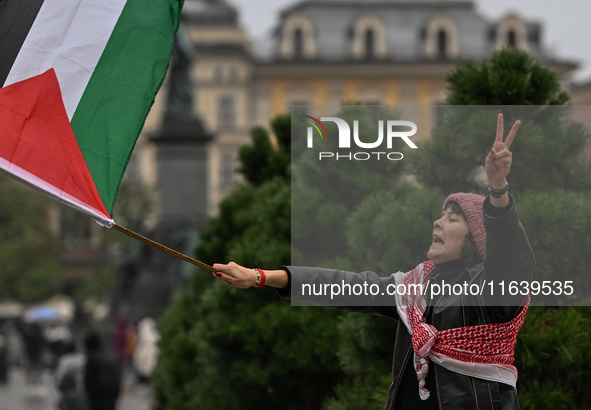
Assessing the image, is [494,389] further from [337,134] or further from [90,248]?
[90,248]

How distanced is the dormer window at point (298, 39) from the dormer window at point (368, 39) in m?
2.40

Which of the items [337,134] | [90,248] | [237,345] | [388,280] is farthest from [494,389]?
[90,248]

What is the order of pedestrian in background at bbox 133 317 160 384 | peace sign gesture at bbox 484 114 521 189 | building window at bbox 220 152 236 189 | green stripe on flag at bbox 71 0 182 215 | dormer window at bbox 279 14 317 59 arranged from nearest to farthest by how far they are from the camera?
peace sign gesture at bbox 484 114 521 189
green stripe on flag at bbox 71 0 182 215
pedestrian in background at bbox 133 317 160 384
dormer window at bbox 279 14 317 59
building window at bbox 220 152 236 189

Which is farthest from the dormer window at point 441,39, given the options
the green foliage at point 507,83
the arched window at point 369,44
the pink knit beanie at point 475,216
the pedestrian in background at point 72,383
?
the pink knit beanie at point 475,216

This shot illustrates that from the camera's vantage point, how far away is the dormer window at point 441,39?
54.8 meters

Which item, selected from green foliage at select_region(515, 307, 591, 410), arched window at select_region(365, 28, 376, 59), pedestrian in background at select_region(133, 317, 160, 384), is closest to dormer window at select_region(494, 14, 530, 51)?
arched window at select_region(365, 28, 376, 59)

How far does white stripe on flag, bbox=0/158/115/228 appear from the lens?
367cm

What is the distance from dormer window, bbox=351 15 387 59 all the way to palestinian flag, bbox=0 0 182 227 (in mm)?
51376

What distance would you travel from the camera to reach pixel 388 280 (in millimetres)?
3555

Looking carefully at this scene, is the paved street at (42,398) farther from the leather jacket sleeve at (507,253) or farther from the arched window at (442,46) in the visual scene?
the arched window at (442,46)

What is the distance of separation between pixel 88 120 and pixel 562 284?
6.56ft

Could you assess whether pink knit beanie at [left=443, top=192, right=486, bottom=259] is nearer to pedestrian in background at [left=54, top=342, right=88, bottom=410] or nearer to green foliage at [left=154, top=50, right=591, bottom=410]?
green foliage at [left=154, top=50, right=591, bottom=410]

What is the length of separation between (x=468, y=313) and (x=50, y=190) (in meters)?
1.61

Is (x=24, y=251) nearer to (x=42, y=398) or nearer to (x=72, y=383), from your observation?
(x=42, y=398)
